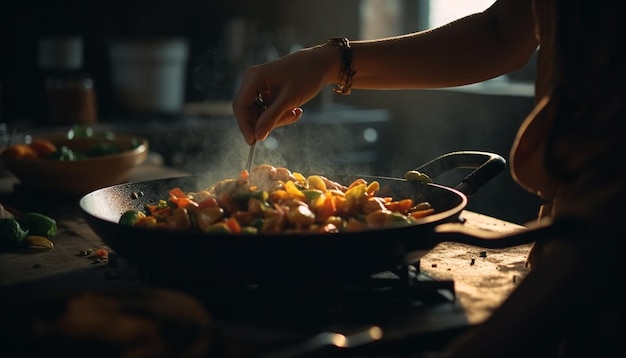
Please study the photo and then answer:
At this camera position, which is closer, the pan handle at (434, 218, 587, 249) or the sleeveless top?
the pan handle at (434, 218, 587, 249)

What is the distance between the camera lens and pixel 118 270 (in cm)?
147

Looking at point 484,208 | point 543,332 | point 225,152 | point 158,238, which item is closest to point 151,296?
point 158,238

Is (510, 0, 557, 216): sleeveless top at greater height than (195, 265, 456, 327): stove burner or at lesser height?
greater

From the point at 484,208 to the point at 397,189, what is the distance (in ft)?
7.70

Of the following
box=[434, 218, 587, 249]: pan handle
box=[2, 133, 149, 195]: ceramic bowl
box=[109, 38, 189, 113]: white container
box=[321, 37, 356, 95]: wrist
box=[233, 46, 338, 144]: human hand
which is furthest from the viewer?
box=[109, 38, 189, 113]: white container

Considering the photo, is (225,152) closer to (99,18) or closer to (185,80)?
(185,80)

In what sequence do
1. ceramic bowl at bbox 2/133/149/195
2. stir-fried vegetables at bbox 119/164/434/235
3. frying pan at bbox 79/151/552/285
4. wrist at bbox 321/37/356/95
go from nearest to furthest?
frying pan at bbox 79/151/552/285, stir-fried vegetables at bbox 119/164/434/235, wrist at bbox 321/37/356/95, ceramic bowl at bbox 2/133/149/195

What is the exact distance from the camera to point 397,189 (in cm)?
172

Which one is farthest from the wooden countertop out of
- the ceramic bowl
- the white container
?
the white container

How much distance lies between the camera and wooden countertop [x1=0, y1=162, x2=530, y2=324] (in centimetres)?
137

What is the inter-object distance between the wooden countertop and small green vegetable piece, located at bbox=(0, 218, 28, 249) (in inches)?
1.3

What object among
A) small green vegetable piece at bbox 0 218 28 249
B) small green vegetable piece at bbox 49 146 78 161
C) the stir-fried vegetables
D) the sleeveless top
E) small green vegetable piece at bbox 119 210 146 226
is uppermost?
the sleeveless top

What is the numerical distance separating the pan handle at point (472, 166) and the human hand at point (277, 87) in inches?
12.7

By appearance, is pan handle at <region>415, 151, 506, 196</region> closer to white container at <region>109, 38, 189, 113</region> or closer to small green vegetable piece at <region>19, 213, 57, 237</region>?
small green vegetable piece at <region>19, 213, 57, 237</region>
